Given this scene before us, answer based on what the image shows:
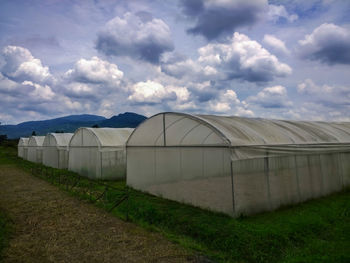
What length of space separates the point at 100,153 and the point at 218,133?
1126 cm

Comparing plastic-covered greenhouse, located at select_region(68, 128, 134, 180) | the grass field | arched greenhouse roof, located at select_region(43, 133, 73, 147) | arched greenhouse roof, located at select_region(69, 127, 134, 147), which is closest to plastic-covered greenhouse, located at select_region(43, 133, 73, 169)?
arched greenhouse roof, located at select_region(43, 133, 73, 147)

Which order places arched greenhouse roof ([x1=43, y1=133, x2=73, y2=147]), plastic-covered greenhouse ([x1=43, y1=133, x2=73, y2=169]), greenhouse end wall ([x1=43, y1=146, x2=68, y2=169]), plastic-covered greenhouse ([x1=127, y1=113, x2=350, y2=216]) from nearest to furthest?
plastic-covered greenhouse ([x1=127, y1=113, x2=350, y2=216]) → greenhouse end wall ([x1=43, y1=146, x2=68, y2=169]) → plastic-covered greenhouse ([x1=43, y1=133, x2=73, y2=169]) → arched greenhouse roof ([x1=43, y1=133, x2=73, y2=147])

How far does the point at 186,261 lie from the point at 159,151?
675 cm

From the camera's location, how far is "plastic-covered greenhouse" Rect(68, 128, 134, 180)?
17.9 m

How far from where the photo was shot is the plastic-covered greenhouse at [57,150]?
2561cm

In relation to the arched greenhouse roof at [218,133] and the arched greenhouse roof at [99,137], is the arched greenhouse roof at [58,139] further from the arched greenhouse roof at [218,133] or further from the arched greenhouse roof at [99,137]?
the arched greenhouse roof at [218,133]

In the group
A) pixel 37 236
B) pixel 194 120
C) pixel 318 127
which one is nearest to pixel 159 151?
pixel 194 120

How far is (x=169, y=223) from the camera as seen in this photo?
8.06 meters

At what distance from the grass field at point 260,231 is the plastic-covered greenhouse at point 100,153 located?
8.52 meters

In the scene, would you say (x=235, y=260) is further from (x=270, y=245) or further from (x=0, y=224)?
(x=0, y=224)

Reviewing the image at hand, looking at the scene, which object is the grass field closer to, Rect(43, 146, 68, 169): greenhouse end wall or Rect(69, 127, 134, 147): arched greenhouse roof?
Rect(69, 127, 134, 147): arched greenhouse roof

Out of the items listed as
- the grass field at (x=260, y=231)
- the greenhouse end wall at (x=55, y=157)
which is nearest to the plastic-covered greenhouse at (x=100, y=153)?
the greenhouse end wall at (x=55, y=157)

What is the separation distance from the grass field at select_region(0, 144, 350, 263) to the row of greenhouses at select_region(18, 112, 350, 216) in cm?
68

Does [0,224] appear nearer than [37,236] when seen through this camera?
No
